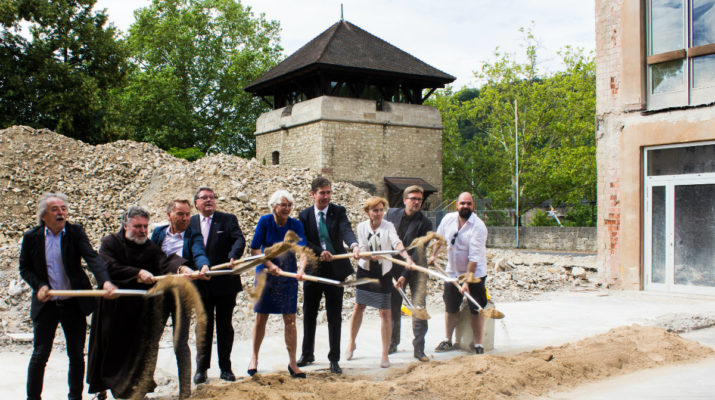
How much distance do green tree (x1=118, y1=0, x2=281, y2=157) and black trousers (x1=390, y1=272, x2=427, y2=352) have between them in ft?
128

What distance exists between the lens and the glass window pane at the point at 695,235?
11961 mm

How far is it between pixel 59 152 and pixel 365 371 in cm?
1542

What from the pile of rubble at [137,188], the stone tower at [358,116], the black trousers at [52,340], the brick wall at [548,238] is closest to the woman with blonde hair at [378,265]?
the black trousers at [52,340]

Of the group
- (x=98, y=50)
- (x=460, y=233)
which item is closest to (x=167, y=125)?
(x=98, y=50)

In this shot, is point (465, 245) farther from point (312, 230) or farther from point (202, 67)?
point (202, 67)

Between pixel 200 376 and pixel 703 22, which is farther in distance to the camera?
pixel 703 22

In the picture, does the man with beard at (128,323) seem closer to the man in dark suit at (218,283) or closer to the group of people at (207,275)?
the group of people at (207,275)

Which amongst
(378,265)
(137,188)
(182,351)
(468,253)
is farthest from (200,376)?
(137,188)

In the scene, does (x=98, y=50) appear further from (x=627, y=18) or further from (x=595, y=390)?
(x=595, y=390)

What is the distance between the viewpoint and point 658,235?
12.6m

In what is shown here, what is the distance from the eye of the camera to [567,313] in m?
10.2

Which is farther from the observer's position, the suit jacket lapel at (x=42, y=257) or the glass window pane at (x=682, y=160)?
the glass window pane at (x=682, y=160)

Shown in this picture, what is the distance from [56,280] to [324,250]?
2629 mm

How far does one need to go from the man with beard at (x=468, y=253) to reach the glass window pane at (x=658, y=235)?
722 cm
